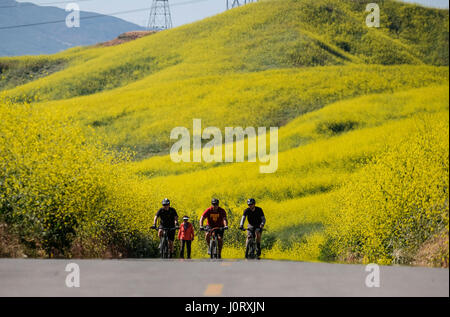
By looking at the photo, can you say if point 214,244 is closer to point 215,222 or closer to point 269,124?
point 215,222

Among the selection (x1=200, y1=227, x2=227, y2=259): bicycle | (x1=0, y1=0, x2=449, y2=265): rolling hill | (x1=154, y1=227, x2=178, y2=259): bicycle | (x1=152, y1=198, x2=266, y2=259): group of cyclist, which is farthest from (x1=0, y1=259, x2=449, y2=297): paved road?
(x1=0, y1=0, x2=449, y2=265): rolling hill

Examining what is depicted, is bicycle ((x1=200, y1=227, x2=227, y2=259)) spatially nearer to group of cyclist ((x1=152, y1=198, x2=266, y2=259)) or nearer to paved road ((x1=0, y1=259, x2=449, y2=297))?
group of cyclist ((x1=152, y1=198, x2=266, y2=259))

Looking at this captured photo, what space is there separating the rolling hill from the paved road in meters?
4.49

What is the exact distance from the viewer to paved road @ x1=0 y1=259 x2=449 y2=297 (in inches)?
490

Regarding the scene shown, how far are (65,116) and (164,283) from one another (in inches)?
765

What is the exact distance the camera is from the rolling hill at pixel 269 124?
1069 inches

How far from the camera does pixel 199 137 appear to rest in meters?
76.2

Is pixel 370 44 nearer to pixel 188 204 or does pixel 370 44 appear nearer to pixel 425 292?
pixel 188 204

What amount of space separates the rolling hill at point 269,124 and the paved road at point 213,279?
4.49m

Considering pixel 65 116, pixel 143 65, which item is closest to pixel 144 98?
pixel 143 65

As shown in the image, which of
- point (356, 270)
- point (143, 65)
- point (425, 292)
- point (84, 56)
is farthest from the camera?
point (84, 56)

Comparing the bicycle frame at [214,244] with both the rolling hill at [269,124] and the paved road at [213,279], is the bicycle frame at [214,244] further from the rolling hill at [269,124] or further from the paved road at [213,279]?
the rolling hill at [269,124]

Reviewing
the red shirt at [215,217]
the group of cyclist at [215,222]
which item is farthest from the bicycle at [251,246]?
the red shirt at [215,217]

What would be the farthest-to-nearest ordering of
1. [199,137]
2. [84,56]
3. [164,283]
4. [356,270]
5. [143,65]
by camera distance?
[84,56] → [143,65] → [199,137] → [356,270] → [164,283]
